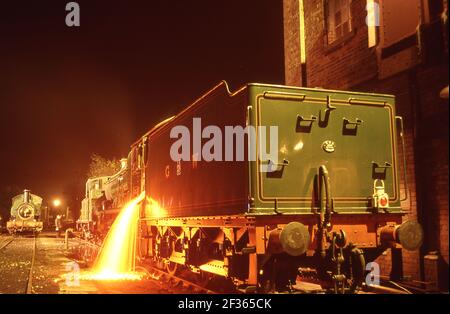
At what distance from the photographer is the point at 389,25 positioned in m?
10.4

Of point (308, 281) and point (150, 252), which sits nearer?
point (308, 281)

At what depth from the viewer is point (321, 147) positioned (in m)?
7.49

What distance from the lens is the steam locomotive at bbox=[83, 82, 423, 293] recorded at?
6.92 metres

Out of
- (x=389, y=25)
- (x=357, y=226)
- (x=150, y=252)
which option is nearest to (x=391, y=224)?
(x=357, y=226)

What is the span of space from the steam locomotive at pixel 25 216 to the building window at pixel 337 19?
30.4m

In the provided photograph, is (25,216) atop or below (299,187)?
below

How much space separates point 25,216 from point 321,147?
33863mm

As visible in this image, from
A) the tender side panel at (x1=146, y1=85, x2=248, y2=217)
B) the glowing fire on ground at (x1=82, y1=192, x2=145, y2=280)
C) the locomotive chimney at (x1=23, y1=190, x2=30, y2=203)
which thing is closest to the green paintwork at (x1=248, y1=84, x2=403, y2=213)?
the tender side panel at (x1=146, y1=85, x2=248, y2=217)

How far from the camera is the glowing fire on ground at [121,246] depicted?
44.0ft

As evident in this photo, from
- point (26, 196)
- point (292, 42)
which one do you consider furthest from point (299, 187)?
point (26, 196)

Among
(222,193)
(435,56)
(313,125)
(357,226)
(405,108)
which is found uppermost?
(435,56)

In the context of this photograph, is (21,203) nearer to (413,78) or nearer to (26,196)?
(26,196)

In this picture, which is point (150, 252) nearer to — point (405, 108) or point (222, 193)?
point (222, 193)

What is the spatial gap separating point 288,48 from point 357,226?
8.33 meters
